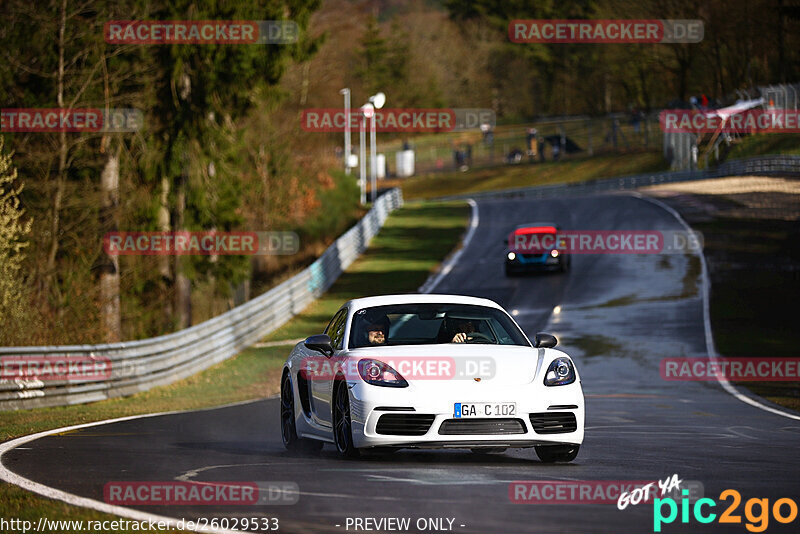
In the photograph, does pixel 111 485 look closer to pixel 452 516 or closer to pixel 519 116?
pixel 452 516

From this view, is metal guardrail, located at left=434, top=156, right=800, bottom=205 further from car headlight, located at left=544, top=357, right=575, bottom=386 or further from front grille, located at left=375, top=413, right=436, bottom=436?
front grille, located at left=375, top=413, right=436, bottom=436

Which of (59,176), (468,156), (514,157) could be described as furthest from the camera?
(468,156)

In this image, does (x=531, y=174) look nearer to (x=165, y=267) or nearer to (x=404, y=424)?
(x=165, y=267)

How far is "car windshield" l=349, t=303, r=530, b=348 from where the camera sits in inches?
440

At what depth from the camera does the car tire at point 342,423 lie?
1040 centimetres

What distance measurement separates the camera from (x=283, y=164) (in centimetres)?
6169

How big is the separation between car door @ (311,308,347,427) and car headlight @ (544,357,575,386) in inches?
74.1

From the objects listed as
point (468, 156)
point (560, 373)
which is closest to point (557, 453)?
point (560, 373)

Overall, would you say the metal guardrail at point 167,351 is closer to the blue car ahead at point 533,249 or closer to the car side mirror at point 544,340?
the blue car ahead at point 533,249

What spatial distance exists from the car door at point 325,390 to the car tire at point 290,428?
20.2 inches

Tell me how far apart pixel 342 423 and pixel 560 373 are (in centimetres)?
183

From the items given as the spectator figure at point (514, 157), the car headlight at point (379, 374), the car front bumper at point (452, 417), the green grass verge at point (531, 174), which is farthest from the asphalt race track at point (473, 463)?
the spectator figure at point (514, 157)

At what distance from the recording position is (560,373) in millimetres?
10484

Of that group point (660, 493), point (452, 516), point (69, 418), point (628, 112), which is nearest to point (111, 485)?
point (452, 516)
